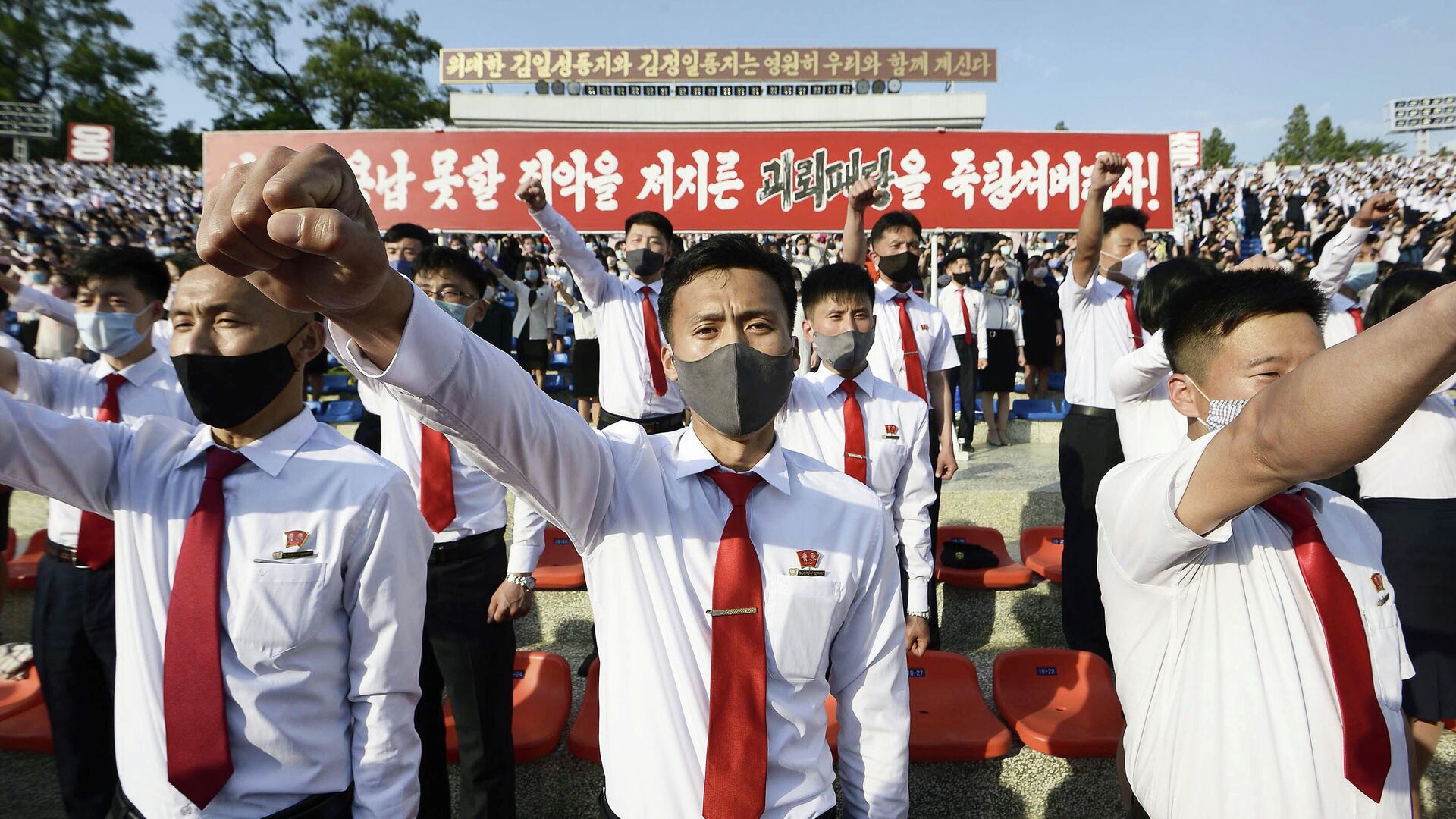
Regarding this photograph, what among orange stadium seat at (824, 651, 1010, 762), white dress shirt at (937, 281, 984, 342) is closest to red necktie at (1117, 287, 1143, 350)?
orange stadium seat at (824, 651, 1010, 762)

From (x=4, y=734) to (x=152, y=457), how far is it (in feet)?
8.82

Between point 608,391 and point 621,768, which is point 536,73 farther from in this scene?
point 621,768

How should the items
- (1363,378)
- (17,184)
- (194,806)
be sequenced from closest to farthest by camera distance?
(1363,378), (194,806), (17,184)

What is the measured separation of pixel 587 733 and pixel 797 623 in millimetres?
Answer: 2051

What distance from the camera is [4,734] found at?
3.35 metres

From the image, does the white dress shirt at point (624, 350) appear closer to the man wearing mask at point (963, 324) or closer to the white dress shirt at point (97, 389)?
the white dress shirt at point (97, 389)

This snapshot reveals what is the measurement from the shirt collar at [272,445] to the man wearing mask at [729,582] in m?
0.79

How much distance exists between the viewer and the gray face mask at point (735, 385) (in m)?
1.51

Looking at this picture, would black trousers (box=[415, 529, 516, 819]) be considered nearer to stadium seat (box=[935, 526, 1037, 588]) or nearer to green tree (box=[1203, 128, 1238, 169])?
stadium seat (box=[935, 526, 1037, 588])

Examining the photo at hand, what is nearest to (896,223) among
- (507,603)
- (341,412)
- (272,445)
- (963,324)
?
(507,603)

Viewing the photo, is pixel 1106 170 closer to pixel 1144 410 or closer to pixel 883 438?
pixel 1144 410

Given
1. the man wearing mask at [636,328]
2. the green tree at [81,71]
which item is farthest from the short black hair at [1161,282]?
the green tree at [81,71]

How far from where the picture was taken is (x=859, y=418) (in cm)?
332

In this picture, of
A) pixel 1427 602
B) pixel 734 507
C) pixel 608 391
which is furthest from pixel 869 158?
pixel 734 507
